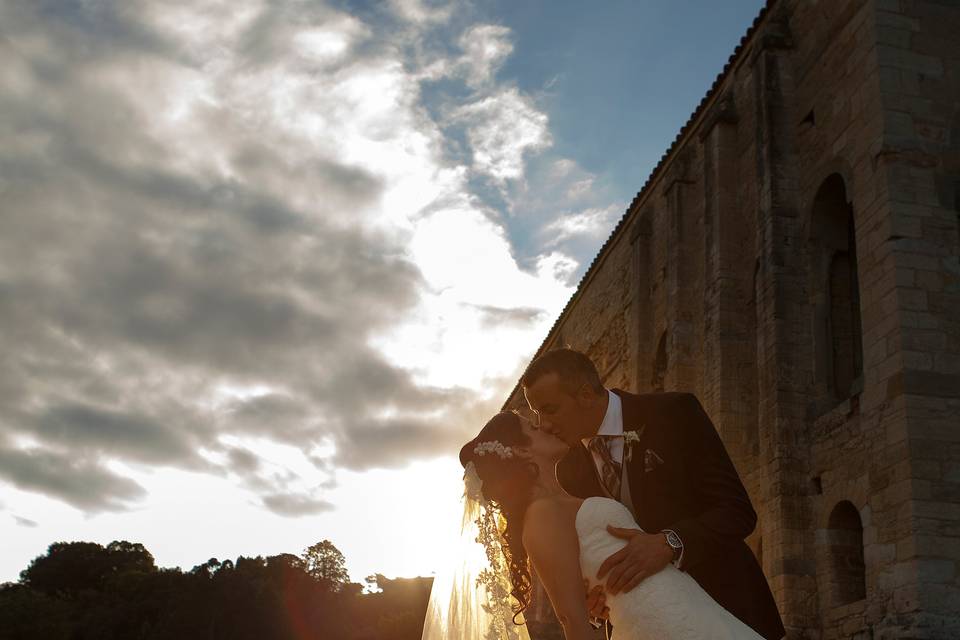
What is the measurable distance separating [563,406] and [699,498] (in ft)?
1.95

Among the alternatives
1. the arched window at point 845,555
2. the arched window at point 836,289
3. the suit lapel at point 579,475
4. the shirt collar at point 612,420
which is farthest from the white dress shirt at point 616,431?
the arched window at point 836,289

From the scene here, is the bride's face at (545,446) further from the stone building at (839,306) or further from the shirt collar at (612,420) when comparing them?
the stone building at (839,306)

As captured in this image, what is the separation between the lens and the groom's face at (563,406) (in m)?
3.62

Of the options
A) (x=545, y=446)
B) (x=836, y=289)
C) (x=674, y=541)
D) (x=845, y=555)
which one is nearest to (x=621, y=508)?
(x=674, y=541)

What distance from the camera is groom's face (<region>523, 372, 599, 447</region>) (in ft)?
11.9

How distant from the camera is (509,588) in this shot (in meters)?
4.71

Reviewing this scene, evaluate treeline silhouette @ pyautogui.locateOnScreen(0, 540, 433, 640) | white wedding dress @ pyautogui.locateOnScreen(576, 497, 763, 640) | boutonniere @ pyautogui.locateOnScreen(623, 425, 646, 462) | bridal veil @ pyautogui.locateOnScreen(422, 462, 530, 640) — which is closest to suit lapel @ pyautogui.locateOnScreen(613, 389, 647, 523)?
boutonniere @ pyautogui.locateOnScreen(623, 425, 646, 462)

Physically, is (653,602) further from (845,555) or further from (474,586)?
(845,555)

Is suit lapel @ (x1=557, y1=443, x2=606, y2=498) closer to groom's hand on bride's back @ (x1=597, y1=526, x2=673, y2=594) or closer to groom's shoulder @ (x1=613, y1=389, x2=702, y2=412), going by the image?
groom's shoulder @ (x1=613, y1=389, x2=702, y2=412)

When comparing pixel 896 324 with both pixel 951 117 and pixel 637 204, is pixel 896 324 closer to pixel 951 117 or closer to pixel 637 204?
pixel 951 117

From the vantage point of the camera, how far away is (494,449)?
13.4 ft

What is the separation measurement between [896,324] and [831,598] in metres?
3.67

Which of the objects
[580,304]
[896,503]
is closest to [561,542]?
[896,503]

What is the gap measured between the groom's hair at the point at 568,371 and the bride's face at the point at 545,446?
423mm
